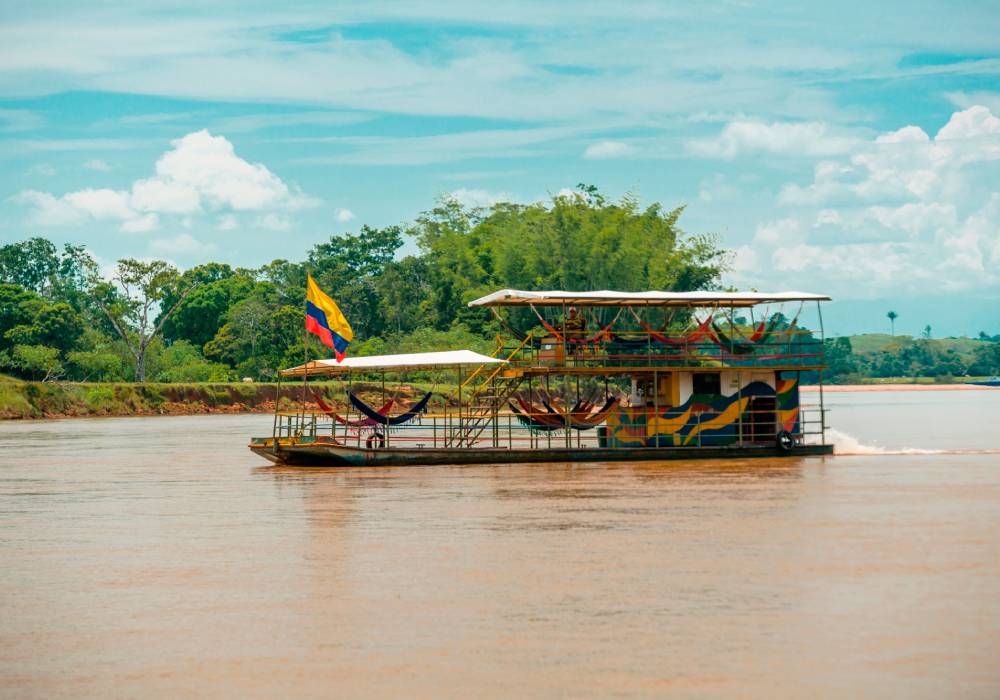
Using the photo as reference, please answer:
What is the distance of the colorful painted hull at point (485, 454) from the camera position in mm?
30344

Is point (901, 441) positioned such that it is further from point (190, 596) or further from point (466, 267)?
point (466, 267)

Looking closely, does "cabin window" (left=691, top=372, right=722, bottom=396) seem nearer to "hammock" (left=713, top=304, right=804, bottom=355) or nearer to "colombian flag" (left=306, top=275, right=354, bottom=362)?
"hammock" (left=713, top=304, right=804, bottom=355)

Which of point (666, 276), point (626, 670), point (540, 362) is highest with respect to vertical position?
point (666, 276)

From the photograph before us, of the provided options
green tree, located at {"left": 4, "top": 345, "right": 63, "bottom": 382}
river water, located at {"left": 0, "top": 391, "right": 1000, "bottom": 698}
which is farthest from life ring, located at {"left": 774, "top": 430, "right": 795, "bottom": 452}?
green tree, located at {"left": 4, "top": 345, "right": 63, "bottom": 382}

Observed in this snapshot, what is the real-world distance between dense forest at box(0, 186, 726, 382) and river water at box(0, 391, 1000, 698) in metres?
49.9

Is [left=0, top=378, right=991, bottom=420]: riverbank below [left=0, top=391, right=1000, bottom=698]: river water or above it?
above

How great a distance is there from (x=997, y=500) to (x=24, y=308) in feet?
235

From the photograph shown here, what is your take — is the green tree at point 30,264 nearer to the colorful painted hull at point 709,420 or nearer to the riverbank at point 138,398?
the riverbank at point 138,398

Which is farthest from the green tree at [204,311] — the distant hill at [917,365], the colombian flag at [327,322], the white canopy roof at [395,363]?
the distant hill at [917,365]

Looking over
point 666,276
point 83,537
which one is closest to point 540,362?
point 83,537

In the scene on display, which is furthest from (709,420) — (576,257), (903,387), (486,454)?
(903,387)

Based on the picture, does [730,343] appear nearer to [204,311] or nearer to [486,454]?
[486,454]

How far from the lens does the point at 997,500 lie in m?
22.8

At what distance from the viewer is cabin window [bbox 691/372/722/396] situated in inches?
1228
